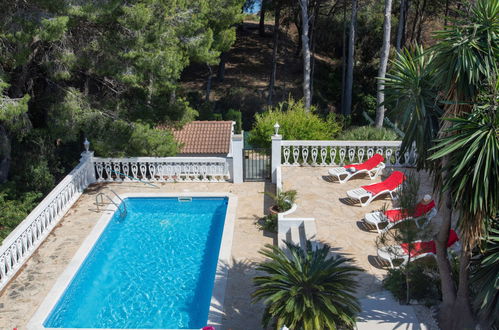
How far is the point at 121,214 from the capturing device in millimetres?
14305

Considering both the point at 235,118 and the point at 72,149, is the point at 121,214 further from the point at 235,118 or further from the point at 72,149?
the point at 235,118

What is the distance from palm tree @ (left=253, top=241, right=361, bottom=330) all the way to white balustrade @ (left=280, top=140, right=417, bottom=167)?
7.70 m

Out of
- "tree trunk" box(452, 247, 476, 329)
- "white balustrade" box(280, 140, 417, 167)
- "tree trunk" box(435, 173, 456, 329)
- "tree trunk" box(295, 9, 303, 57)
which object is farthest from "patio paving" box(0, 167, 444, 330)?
"tree trunk" box(295, 9, 303, 57)

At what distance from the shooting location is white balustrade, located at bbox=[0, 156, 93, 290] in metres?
10.7

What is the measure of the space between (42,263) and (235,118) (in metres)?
15.6

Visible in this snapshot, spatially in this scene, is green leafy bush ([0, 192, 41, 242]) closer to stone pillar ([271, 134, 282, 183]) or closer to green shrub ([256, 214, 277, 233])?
green shrub ([256, 214, 277, 233])

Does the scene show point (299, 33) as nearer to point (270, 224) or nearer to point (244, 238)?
point (270, 224)

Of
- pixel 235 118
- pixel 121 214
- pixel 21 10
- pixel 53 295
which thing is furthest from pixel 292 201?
pixel 235 118

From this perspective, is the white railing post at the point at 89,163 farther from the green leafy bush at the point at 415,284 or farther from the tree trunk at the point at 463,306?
the tree trunk at the point at 463,306

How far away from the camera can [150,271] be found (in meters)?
11.7

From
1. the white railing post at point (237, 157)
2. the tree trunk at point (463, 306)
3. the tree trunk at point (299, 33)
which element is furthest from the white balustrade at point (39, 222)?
the tree trunk at point (299, 33)

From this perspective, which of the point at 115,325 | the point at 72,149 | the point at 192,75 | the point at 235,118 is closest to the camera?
the point at 115,325

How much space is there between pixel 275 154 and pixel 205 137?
4827 millimetres

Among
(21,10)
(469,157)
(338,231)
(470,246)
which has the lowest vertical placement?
(338,231)
